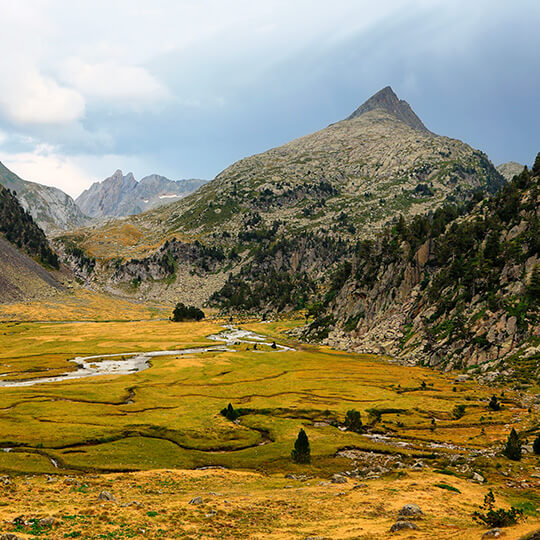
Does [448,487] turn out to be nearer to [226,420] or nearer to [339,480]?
[339,480]

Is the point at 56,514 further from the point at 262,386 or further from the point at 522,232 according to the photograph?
the point at 522,232

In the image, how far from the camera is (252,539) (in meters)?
22.4

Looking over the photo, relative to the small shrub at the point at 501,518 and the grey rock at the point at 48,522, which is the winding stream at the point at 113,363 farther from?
the small shrub at the point at 501,518

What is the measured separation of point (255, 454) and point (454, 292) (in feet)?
316

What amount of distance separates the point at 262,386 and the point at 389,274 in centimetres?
9364

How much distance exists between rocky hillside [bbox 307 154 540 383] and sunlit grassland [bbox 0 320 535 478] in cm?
1226

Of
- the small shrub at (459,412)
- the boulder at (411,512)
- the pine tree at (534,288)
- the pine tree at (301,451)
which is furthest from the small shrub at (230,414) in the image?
the pine tree at (534,288)

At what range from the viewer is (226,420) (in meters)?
62.4

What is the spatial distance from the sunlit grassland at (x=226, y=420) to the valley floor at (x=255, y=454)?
290mm

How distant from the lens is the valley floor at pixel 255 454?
25.3 m

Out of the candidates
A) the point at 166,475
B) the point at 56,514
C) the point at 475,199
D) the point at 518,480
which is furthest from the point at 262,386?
the point at 475,199

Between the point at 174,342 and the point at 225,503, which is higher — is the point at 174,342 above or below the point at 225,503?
below

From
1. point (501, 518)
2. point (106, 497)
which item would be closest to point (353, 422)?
point (501, 518)

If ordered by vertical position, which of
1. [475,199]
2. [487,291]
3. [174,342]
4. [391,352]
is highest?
[475,199]
